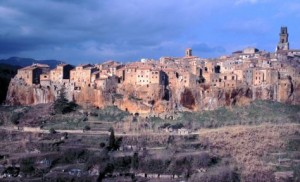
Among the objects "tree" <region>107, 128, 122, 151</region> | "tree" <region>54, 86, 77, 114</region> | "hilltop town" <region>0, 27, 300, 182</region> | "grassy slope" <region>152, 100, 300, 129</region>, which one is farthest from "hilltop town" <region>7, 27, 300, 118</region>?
"tree" <region>107, 128, 122, 151</region>

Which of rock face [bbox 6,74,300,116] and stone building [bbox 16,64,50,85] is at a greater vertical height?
stone building [bbox 16,64,50,85]

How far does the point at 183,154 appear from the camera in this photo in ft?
160

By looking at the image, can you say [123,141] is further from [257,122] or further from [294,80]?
[294,80]

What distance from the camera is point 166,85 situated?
60969mm

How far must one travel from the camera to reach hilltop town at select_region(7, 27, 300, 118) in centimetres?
5909

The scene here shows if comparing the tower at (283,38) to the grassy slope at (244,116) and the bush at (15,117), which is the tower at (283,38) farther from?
the bush at (15,117)

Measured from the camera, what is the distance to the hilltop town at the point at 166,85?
59.1 m

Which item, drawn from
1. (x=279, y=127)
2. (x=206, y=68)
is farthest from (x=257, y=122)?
(x=206, y=68)

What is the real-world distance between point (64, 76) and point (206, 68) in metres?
16.8

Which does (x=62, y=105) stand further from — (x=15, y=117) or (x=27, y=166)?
(x=27, y=166)

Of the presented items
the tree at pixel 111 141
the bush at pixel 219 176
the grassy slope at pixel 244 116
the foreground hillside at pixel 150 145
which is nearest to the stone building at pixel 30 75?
the foreground hillside at pixel 150 145

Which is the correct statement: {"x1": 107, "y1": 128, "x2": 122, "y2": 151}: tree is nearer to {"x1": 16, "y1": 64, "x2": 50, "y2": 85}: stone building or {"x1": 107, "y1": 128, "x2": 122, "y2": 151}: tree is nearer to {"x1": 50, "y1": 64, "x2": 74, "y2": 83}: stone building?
{"x1": 50, "y1": 64, "x2": 74, "y2": 83}: stone building

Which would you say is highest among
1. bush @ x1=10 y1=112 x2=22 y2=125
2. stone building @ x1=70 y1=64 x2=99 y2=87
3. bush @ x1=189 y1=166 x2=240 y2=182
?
stone building @ x1=70 y1=64 x2=99 y2=87

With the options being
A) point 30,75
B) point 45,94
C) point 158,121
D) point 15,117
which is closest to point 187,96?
point 158,121
